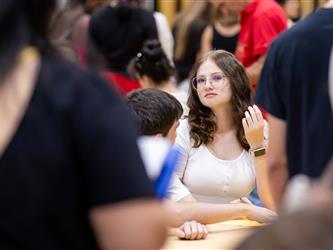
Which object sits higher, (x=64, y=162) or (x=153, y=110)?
(x=64, y=162)

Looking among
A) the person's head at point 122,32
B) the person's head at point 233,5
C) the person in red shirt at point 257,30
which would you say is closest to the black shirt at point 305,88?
the person in red shirt at point 257,30

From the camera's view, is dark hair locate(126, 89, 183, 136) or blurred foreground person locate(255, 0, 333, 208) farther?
dark hair locate(126, 89, 183, 136)

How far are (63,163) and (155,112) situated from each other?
1.93m

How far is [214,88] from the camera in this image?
3893 millimetres

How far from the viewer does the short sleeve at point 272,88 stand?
7.52ft

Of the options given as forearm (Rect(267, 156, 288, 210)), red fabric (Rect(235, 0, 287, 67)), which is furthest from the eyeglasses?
forearm (Rect(267, 156, 288, 210))

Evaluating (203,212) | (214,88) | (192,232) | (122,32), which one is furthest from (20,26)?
(122,32)

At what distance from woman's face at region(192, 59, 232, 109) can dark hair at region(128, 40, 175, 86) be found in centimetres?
105

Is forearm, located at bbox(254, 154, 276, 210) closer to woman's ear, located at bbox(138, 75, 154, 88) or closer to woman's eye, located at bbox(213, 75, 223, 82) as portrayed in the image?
woman's eye, located at bbox(213, 75, 223, 82)

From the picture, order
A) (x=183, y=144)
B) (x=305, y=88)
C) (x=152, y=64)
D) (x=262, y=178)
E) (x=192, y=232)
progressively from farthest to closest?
1. (x=152, y=64)
2. (x=183, y=144)
3. (x=262, y=178)
4. (x=192, y=232)
5. (x=305, y=88)

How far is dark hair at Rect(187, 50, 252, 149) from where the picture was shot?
3.88m

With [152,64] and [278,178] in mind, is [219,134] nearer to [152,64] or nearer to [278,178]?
[152,64]

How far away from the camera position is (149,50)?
16.8 ft

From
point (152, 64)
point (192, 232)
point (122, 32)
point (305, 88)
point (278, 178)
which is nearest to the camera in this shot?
point (305, 88)
